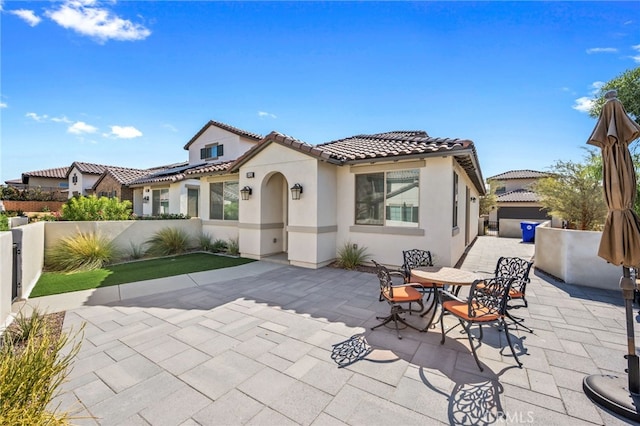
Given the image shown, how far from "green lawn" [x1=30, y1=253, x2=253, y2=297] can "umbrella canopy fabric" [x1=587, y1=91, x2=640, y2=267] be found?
9228 mm

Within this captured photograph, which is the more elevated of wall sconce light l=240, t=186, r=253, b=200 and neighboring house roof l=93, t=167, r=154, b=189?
neighboring house roof l=93, t=167, r=154, b=189

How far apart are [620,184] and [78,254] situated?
1273 cm

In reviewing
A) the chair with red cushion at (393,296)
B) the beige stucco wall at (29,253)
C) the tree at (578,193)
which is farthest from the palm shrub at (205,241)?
the tree at (578,193)

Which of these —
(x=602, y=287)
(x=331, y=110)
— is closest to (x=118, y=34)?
(x=331, y=110)

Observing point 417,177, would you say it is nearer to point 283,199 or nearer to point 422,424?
point 283,199

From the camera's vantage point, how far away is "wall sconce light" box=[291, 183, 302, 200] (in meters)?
9.03

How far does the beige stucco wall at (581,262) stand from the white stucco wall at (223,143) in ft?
54.9

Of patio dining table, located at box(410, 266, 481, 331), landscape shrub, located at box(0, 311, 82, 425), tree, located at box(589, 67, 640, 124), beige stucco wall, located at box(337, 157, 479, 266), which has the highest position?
tree, located at box(589, 67, 640, 124)

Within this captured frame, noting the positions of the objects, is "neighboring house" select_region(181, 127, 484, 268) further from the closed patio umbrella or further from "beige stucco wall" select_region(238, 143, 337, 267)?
the closed patio umbrella

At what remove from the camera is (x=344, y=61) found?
10422mm

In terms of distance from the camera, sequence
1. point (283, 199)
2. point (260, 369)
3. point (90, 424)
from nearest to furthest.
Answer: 1. point (90, 424)
2. point (260, 369)
3. point (283, 199)

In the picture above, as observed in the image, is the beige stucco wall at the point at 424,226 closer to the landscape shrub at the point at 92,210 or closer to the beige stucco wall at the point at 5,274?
the beige stucco wall at the point at 5,274

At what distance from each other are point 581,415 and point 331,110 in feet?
43.5

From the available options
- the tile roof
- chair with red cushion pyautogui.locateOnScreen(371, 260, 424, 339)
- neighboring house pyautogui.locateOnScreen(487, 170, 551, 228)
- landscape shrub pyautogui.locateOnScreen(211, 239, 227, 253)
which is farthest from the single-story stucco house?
the tile roof
